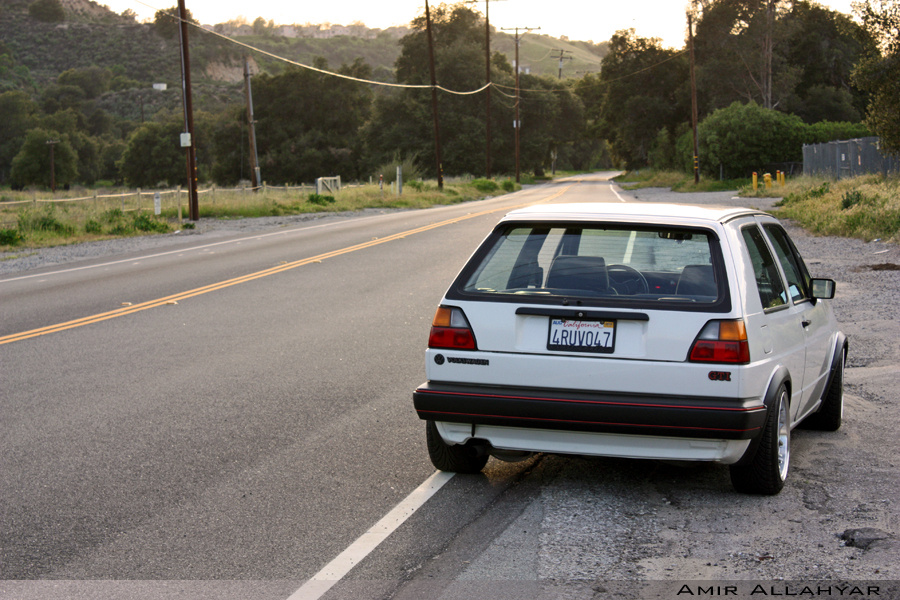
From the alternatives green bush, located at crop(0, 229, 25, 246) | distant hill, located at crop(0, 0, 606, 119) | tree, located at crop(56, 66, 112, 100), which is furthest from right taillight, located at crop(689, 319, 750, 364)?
tree, located at crop(56, 66, 112, 100)

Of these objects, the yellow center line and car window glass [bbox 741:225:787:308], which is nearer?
car window glass [bbox 741:225:787:308]

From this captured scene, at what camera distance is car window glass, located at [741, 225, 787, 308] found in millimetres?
5134

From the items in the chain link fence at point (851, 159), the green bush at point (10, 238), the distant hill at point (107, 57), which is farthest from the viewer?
the distant hill at point (107, 57)

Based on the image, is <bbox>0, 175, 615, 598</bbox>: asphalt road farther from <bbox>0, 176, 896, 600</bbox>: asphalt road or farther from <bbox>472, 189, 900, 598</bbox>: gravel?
<bbox>472, 189, 900, 598</bbox>: gravel

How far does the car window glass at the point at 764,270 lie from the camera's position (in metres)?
5.13

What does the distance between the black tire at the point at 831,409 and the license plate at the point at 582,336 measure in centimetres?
217

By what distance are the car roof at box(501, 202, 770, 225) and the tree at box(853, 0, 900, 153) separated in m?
26.9

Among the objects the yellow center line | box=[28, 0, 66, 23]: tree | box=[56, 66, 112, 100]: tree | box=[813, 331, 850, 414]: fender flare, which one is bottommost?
the yellow center line

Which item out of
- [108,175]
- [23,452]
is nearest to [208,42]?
[108,175]

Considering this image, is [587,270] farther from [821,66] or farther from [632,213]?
[821,66]

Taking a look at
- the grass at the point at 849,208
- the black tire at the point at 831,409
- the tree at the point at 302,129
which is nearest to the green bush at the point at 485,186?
the tree at the point at 302,129

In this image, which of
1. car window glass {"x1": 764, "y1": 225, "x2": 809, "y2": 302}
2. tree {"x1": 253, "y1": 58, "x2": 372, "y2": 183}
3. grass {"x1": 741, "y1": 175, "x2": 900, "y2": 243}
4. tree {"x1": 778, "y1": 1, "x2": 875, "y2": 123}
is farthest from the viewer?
tree {"x1": 253, "y1": 58, "x2": 372, "y2": 183}

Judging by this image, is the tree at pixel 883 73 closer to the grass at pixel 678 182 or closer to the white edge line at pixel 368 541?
the grass at pixel 678 182

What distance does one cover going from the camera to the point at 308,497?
496cm
